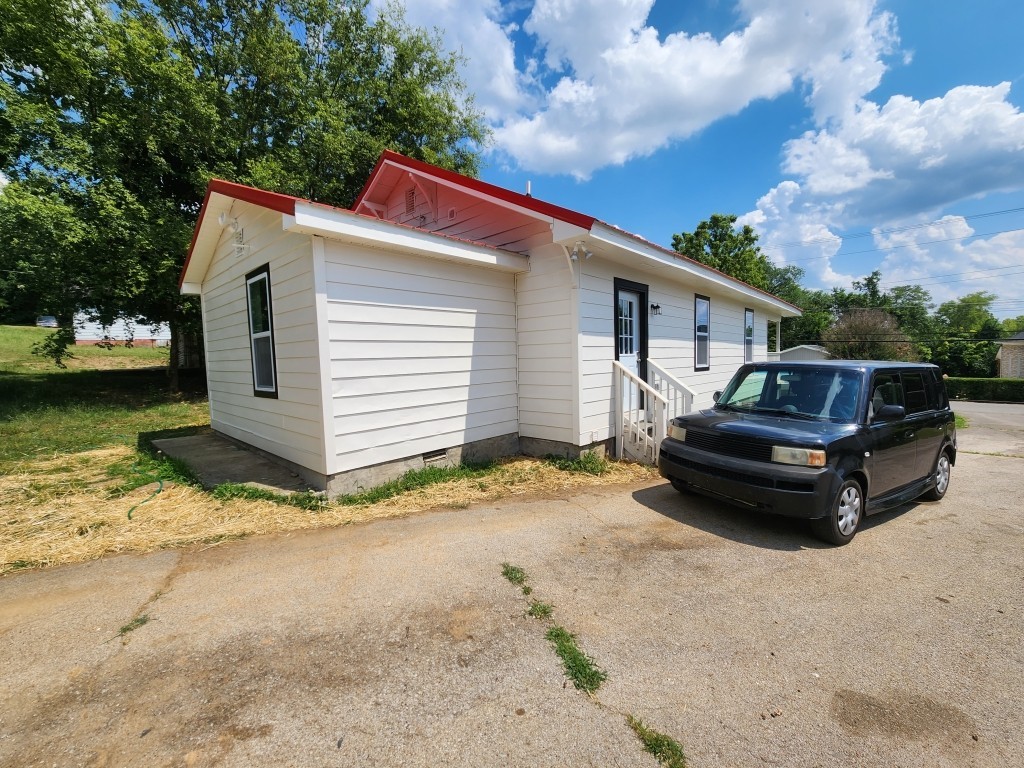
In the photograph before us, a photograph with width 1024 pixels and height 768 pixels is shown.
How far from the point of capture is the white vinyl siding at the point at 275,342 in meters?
4.99

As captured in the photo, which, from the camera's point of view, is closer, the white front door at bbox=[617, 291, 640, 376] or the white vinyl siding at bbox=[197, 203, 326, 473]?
the white vinyl siding at bbox=[197, 203, 326, 473]

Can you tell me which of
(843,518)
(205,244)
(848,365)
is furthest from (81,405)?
(848,365)

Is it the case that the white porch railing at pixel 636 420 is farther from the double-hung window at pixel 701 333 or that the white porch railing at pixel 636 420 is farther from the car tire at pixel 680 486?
the double-hung window at pixel 701 333

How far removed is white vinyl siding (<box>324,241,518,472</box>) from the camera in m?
4.87

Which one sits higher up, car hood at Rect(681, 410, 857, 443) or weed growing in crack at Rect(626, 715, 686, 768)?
car hood at Rect(681, 410, 857, 443)

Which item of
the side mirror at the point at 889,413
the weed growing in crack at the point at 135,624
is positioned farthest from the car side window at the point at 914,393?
the weed growing in crack at the point at 135,624

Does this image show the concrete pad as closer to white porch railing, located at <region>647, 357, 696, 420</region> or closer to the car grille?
the car grille

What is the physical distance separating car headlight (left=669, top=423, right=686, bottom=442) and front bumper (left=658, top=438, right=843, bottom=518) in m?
0.20

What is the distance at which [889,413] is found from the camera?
4059 mm

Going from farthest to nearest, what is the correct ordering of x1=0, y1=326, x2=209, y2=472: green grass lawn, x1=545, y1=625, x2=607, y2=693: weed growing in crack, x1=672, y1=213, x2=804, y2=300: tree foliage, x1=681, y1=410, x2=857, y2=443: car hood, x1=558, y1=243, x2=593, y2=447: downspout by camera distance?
1. x1=672, y1=213, x2=804, y2=300: tree foliage
2. x1=0, y1=326, x2=209, y2=472: green grass lawn
3. x1=558, y1=243, x2=593, y2=447: downspout
4. x1=681, y1=410, x2=857, y2=443: car hood
5. x1=545, y1=625, x2=607, y2=693: weed growing in crack

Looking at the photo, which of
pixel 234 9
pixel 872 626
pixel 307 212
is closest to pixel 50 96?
pixel 234 9

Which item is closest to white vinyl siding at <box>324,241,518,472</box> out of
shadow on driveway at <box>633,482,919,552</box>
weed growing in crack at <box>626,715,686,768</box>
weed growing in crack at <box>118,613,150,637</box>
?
weed growing in crack at <box>118,613,150,637</box>

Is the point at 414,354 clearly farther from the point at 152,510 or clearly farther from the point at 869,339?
the point at 869,339

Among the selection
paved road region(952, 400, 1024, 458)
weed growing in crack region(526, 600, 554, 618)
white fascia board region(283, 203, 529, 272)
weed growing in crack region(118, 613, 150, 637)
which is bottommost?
paved road region(952, 400, 1024, 458)
